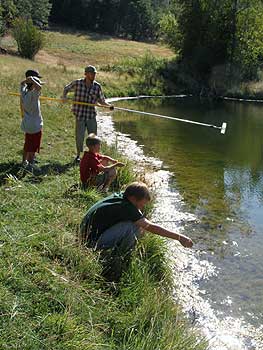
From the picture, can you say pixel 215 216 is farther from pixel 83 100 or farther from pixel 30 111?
pixel 30 111

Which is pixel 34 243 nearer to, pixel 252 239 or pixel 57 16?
pixel 252 239

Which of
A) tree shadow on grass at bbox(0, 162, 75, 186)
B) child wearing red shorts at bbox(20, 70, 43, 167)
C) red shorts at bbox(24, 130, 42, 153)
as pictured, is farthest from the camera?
red shorts at bbox(24, 130, 42, 153)

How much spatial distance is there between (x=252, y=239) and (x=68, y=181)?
3.44 metres

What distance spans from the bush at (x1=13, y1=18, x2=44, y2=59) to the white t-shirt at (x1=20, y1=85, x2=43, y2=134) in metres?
34.1

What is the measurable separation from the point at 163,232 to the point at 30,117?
4856mm

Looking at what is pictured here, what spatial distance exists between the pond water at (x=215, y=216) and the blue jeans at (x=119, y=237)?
1.09 meters

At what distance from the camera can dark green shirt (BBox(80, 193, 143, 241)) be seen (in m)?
5.95

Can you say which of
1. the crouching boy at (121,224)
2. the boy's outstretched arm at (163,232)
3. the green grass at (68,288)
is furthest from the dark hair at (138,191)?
the green grass at (68,288)

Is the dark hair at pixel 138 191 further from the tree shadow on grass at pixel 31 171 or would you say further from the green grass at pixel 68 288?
the tree shadow on grass at pixel 31 171

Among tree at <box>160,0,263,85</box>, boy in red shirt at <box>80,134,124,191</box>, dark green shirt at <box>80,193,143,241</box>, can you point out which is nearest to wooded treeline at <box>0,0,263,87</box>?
tree at <box>160,0,263,85</box>

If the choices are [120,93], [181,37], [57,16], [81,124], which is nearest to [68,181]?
[81,124]

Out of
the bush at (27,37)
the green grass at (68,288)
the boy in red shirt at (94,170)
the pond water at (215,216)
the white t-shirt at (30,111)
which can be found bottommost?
the pond water at (215,216)

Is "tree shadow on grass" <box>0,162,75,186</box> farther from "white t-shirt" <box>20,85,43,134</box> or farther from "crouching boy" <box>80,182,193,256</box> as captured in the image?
"crouching boy" <box>80,182,193,256</box>

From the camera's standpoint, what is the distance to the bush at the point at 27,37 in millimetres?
41688
